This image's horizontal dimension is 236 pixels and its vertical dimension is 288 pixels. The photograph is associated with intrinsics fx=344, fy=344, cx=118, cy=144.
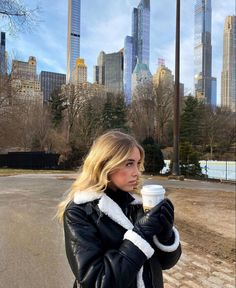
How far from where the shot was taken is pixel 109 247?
1.68 m

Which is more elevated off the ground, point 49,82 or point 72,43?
point 72,43

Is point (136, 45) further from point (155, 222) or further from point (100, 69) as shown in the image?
point (155, 222)

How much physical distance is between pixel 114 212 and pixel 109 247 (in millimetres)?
171

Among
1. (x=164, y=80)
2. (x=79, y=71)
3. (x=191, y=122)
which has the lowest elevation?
(x=191, y=122)

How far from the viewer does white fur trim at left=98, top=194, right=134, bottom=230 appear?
1.73m

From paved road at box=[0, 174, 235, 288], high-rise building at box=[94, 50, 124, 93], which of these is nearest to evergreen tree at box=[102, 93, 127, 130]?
high-rise building at box=[94, 50, 124, 93]

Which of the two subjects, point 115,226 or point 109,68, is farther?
point 109,68

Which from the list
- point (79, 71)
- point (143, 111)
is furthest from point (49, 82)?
point (143, 111)

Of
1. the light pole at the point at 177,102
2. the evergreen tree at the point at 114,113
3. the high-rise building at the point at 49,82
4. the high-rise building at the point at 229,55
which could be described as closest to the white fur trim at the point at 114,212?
the light pole at the point at 177,102

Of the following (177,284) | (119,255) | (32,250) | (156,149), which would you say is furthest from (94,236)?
(156,149)

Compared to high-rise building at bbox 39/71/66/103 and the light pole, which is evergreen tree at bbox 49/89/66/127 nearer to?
high-rise building at bbox 39/71/66/103

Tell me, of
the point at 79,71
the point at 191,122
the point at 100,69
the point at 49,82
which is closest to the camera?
the point at 191,122

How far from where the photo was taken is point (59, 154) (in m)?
30.1

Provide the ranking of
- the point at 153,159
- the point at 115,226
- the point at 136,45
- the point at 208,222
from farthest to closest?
the point at 136,45 < the point at 153,159 < the point at 208,222 < the point at 115,226
